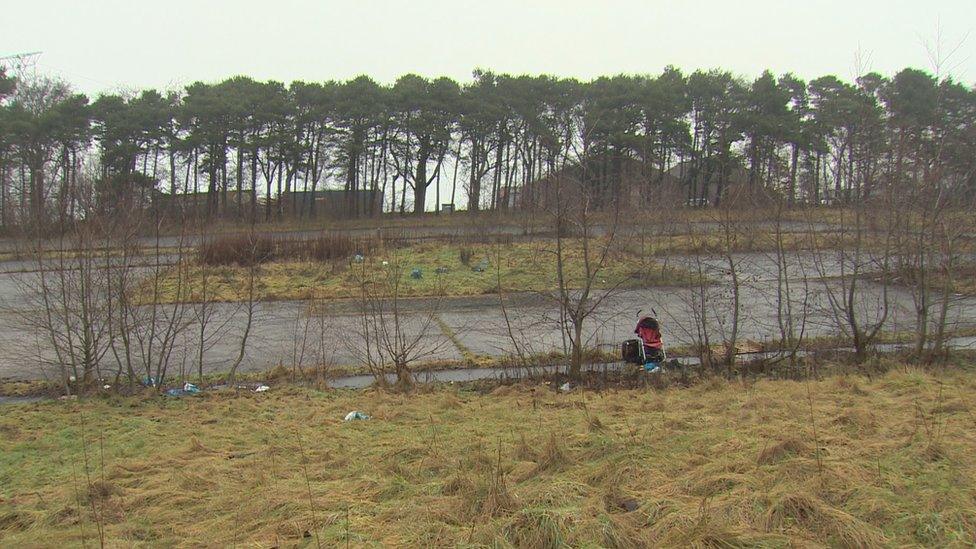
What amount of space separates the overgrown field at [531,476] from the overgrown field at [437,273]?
27.8ft

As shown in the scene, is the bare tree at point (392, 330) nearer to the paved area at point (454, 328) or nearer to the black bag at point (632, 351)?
the paved area at point (454, 328)

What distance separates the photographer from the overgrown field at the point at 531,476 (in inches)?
126

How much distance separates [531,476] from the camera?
167 inches

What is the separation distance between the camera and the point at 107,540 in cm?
344

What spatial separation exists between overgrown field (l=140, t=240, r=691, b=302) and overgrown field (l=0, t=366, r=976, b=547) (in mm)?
8469

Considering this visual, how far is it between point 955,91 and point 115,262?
34920 millimetres

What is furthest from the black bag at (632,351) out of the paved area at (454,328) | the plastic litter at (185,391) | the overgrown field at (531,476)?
the plastic litter at (185,391)

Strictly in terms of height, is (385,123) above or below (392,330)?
above

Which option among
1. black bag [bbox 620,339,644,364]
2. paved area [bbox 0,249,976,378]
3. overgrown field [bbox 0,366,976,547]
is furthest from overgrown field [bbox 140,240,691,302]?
overgrown field [bbox 0,366,976,547]

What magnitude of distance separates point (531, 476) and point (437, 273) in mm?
16207

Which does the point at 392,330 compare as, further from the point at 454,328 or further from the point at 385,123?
the point at 385,123

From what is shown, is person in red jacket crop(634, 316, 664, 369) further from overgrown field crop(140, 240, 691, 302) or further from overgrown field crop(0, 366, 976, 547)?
overgrown field crop(140, 240, 691, 302)

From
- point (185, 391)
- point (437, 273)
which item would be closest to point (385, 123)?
point (437, 273)

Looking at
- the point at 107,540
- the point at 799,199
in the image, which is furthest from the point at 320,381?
the point at 799,199
